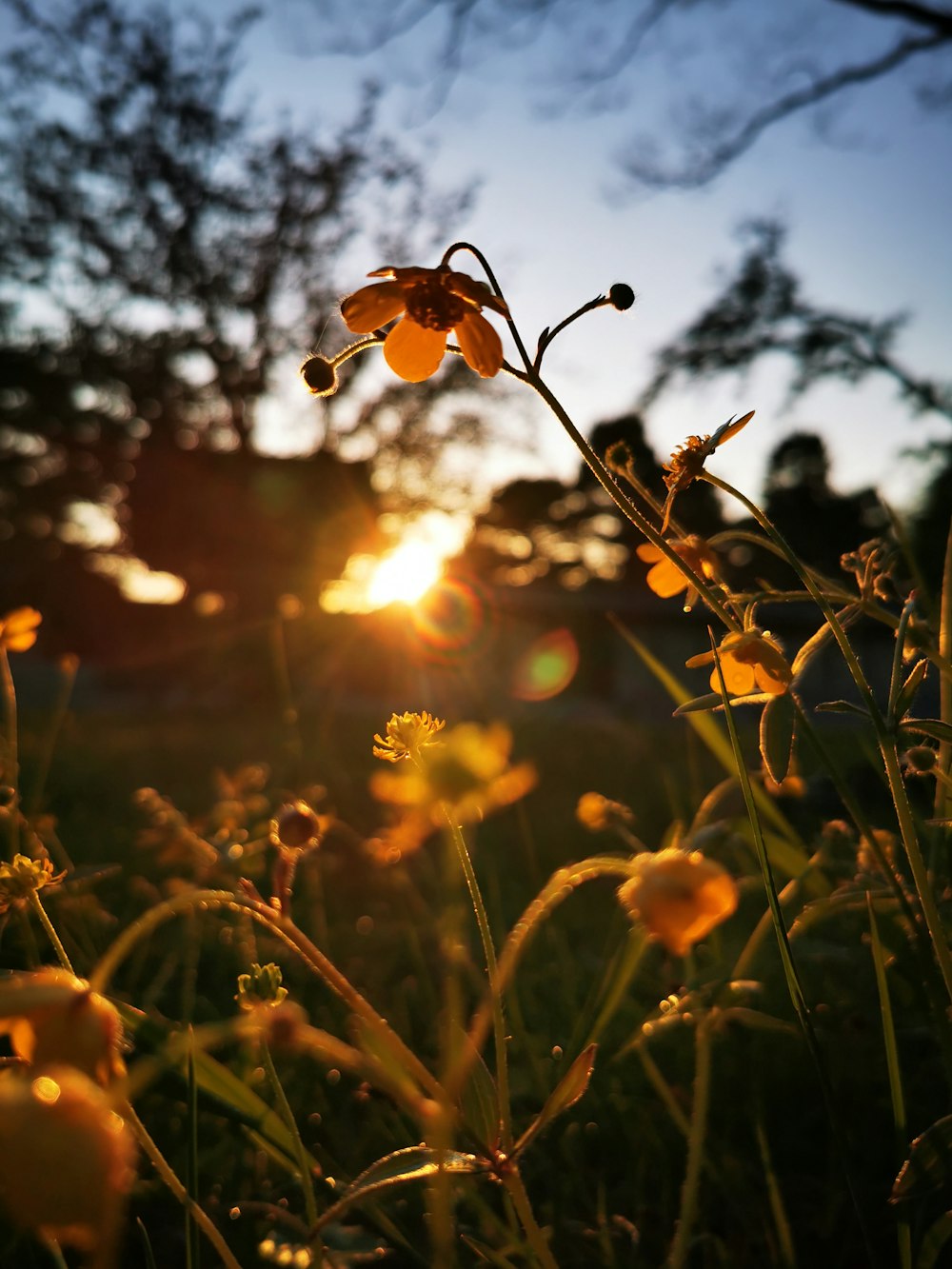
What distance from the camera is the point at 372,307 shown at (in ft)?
2.17

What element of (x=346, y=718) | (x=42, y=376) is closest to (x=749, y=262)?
(x=346, y=718)

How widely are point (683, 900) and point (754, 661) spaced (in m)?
0.23

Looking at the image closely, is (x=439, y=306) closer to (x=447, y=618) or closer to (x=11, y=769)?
(x=11, y=769)

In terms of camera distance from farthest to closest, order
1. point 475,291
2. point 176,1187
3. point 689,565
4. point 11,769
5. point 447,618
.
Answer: point 447,618 → point 11,769 → point 689,565 → point 475,291 → point 176,1187

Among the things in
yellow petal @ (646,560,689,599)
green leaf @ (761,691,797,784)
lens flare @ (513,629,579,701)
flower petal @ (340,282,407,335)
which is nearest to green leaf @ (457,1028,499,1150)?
green leaf @ (761,691,797,784)

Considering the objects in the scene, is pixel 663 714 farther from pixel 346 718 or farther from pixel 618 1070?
pixel 618 1070

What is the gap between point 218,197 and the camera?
14.1 metres

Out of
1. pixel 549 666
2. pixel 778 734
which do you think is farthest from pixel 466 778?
pixel 549 666

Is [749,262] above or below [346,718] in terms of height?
above

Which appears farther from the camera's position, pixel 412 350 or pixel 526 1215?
pixel 412 350

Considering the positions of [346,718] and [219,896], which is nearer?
[219,896]

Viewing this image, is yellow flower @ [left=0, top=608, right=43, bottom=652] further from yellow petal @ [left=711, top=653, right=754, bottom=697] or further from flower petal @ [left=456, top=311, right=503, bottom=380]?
yellow petal @ [left=711, top=653, right=754, bottom=697]

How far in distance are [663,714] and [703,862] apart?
11210 millimetres

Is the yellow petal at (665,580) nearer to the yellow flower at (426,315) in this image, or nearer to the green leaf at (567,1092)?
the yellow flower at (426,315)
